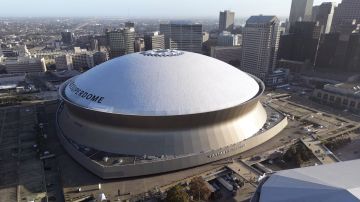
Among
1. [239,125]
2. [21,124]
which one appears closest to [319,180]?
[239,125]

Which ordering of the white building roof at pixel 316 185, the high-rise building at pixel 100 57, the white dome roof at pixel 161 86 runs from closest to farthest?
the white building roof at pixel 316 185
the white dome roof at pixel 161 86
the high-rise building at pixel 100 57

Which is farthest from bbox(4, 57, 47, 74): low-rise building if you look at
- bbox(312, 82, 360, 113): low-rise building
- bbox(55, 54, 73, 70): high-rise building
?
bbox(312, 82, 360, 113): low-rise building

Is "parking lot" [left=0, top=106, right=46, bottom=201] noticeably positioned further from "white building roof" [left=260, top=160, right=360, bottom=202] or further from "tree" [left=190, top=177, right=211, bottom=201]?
"white building roof" [left=260, top=160, right=360, bottom=202]

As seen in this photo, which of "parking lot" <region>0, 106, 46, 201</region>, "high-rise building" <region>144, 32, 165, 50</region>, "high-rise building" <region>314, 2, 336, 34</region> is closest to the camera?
"parking lot" <region>0, 106, 46, 201</region>

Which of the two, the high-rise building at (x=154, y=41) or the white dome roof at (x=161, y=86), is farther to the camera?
the high-rise building at (x=154, y=41)

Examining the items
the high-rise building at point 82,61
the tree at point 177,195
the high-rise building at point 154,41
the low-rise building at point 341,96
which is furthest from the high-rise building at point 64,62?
the tree at point 177,195

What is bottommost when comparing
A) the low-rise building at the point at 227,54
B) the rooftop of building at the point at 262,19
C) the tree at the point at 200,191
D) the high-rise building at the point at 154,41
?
the tree at the point at 200,191

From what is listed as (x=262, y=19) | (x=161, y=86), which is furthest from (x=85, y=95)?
(x=262, y=19)

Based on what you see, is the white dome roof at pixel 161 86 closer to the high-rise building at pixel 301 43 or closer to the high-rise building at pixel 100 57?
the high-rise building at pixel 100 57
